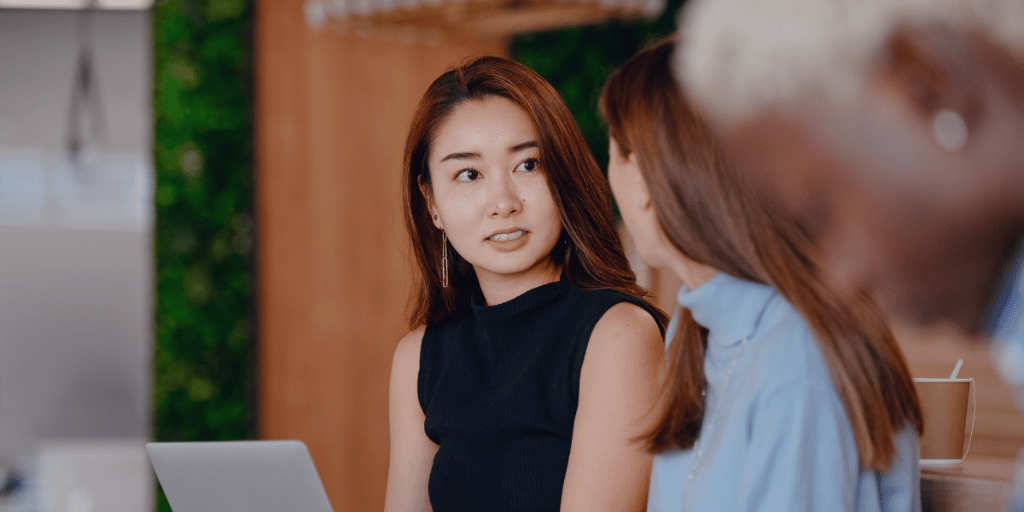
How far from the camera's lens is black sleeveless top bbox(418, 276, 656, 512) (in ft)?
4.33

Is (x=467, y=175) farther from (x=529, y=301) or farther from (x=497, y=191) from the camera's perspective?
(x=529, y=301)

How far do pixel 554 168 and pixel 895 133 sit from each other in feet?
3.57

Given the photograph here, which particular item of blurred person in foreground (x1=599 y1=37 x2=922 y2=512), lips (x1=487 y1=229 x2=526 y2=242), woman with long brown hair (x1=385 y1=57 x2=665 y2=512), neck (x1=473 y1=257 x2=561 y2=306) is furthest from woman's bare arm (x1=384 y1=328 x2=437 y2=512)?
blurred person in foreground (x1=599 y1=37 x2=922 y2=512)

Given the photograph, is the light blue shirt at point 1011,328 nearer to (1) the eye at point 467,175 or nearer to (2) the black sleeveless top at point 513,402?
(2) the black sleeveless top at point 513,402

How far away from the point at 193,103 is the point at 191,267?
0.69 metres

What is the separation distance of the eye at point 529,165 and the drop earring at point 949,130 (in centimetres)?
111

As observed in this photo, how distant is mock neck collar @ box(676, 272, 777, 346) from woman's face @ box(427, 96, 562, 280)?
496mm

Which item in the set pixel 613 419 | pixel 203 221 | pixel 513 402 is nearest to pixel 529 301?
pixel 513 402

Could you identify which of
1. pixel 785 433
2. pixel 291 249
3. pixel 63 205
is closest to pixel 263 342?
pixel 291 249

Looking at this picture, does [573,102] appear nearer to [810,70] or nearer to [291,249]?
[291,249]

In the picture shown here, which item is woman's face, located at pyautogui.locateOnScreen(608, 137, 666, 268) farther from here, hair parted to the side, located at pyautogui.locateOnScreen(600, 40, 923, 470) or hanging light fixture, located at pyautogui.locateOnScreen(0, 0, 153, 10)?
hanging light fixture, located at pyautogui.locateOnScreen(0, 0, 153, 10)

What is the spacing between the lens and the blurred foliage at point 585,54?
4.55 metres

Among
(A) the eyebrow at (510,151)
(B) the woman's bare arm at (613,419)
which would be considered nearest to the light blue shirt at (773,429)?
(B) the woman's bare arm at (613,419)

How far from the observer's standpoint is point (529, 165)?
1393mm
